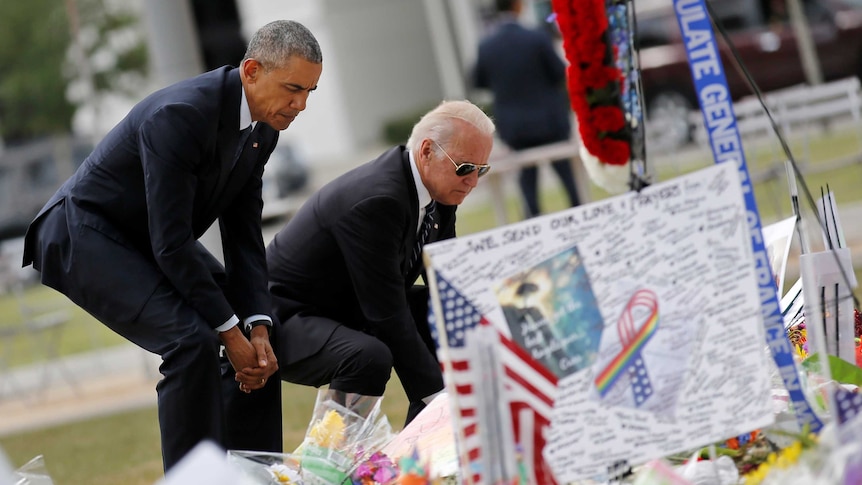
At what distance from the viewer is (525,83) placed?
8.77 meters

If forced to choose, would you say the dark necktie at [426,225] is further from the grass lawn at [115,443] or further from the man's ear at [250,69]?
the grass lawn at [115,443]

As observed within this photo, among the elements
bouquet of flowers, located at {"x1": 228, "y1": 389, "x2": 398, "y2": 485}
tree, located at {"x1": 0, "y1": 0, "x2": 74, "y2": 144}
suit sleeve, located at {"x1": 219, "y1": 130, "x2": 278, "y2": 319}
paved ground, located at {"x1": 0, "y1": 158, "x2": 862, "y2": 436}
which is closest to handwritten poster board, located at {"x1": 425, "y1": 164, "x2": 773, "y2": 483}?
bouquet of flowers, located at {"x1": 228, "y1": 389, "x2": 398, "y2": 485}

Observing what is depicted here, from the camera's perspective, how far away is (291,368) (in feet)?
12.9

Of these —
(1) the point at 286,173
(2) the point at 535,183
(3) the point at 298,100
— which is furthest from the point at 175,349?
(1) the point at 286,173

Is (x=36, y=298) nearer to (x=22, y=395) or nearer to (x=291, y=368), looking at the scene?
(x=22, y=395)

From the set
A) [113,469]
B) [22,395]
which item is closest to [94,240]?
[113,469]

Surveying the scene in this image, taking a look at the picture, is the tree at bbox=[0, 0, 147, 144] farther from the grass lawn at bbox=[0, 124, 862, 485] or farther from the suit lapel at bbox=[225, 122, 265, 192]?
the suit lapel at bbox=[225, 122, 265, 192]

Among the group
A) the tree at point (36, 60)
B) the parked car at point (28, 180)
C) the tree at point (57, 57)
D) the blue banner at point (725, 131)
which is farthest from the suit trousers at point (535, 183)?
the tree at point (36, 60)

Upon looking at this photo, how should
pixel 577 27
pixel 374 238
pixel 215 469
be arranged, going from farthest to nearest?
1. pixel 374 238
2. pixel 577 27
3. pixel 215 469

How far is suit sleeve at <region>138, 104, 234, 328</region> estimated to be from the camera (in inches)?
131

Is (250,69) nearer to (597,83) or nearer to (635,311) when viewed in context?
(597,83)

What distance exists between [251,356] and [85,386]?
21.0ft

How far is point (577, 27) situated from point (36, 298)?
15.3 metres

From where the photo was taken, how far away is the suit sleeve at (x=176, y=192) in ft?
10.9
